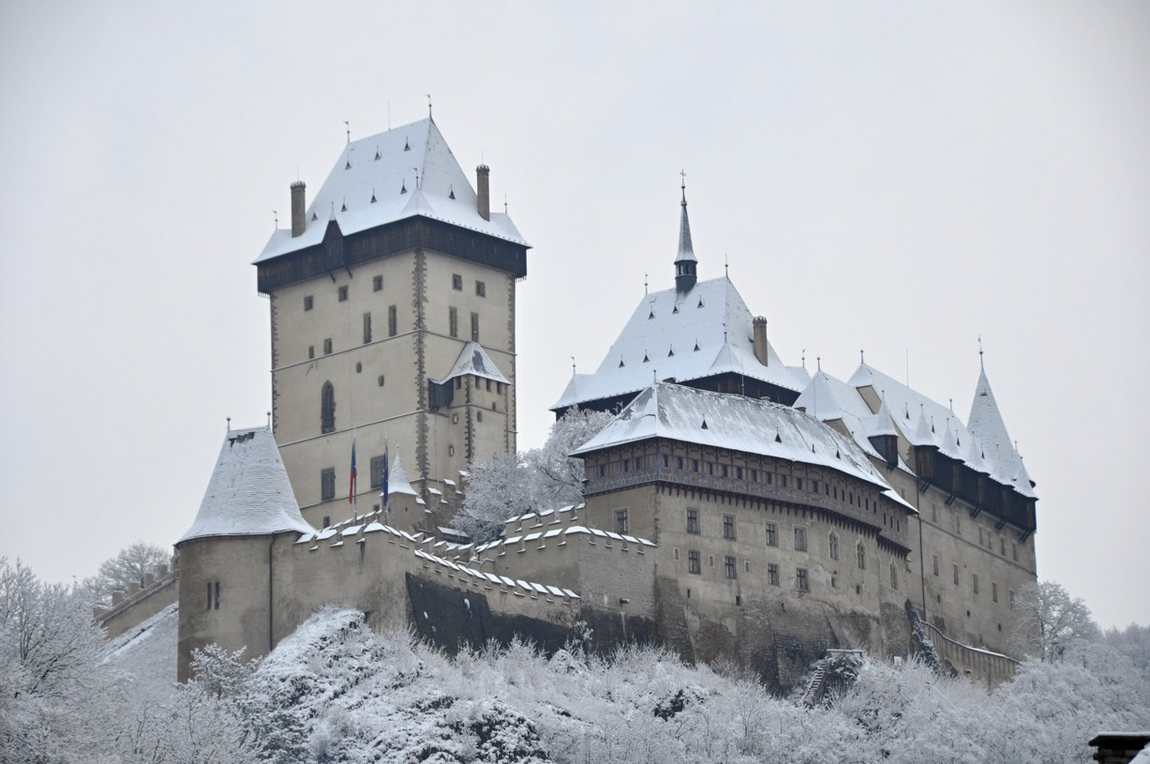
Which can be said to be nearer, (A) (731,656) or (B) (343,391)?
(A) (731,656)

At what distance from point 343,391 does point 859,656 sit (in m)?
20.6

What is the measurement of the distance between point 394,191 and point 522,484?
44.8ft

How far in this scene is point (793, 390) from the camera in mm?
99062

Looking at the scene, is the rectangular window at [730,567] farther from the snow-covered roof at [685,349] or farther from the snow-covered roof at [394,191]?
the snow-covered roof at [394,191]

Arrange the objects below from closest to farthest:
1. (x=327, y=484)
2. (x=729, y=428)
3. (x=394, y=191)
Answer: (x=729, y=428)
(x=327, y=484)
(x=394, y=191)

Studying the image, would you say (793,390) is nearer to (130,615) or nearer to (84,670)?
(130,615)

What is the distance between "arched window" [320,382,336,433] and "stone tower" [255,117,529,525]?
7cm

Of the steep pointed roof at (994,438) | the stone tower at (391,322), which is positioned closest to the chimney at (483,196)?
the stone tower at (391,322)

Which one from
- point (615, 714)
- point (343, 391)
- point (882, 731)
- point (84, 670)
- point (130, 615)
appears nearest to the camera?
point (84, 670)

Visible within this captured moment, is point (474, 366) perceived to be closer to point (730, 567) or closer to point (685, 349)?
point (685, 349)

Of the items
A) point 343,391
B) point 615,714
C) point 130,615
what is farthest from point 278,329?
point 615,714

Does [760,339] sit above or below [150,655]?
above

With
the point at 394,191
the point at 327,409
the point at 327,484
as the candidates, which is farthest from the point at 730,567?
the point at 394,191

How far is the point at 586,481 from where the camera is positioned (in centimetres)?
8550
